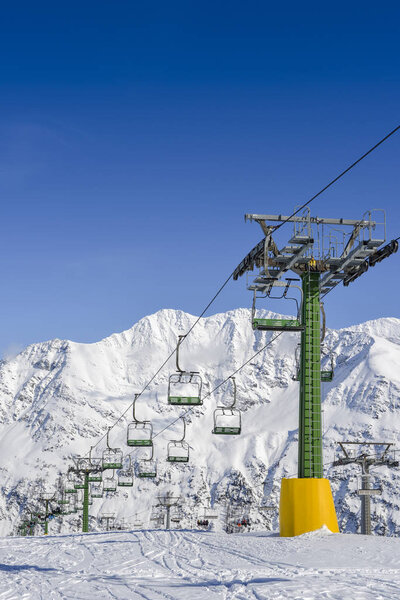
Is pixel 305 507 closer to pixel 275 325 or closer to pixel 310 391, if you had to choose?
pixel 310 391

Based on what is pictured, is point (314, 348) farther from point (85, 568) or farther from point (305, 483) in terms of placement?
point (85, 568)

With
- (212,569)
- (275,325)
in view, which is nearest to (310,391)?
(275,325)

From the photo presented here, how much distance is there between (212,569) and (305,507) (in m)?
9.05

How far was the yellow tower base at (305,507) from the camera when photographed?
2889 cm

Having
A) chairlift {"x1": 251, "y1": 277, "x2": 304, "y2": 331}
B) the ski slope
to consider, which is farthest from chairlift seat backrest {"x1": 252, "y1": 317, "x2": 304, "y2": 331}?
the ski slope

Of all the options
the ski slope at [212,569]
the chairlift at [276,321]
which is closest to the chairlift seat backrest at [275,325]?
the chairlift at [276,321]

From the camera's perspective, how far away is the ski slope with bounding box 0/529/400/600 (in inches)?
657

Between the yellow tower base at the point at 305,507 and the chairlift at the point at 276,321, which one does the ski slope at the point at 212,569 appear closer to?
the yellow tower base at the point at 305,507

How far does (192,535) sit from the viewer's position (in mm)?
32812

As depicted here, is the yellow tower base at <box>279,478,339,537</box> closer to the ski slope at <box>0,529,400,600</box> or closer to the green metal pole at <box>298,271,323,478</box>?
the ski slope at <box>0,529,400,600</box>

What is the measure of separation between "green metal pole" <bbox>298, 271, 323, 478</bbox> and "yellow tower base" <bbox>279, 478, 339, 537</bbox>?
948mm

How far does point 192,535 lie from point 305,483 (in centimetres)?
641

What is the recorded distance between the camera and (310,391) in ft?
101

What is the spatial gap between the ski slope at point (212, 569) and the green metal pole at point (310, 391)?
296cm
